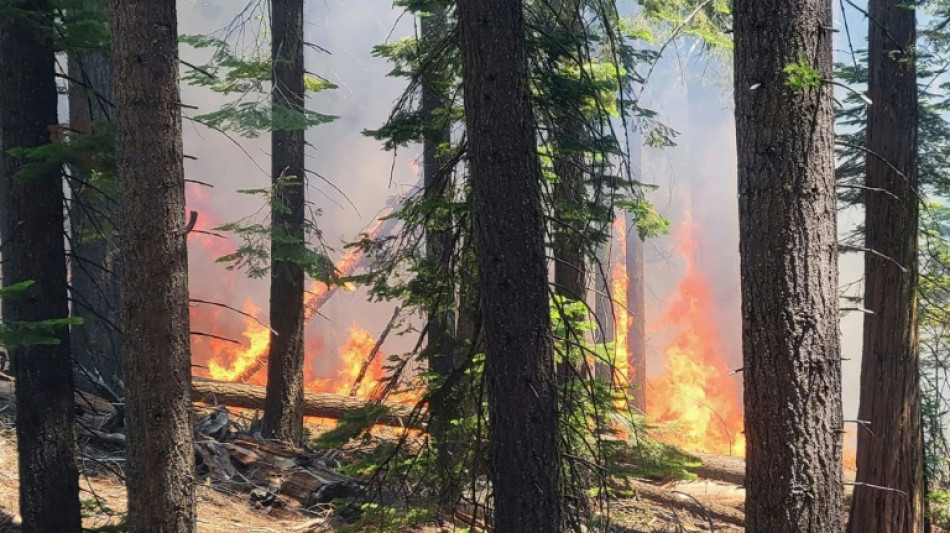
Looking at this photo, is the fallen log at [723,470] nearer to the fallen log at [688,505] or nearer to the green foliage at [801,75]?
the fallen log at [688,505]

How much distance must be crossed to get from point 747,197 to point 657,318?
32.1 m

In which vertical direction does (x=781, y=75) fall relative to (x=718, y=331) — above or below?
above

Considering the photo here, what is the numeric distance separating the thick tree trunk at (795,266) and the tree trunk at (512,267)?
138 cm

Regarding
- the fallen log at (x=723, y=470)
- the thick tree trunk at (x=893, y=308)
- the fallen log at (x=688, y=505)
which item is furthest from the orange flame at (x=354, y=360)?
the thick tree trunk at (x=893, y=308)

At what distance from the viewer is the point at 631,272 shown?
100 ft

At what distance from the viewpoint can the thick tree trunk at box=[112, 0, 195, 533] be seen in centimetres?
538

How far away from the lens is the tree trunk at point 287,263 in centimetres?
1184

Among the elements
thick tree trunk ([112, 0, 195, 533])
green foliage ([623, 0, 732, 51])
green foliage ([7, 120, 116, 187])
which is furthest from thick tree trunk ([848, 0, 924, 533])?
green foliage ([7, 120, 116, 187])

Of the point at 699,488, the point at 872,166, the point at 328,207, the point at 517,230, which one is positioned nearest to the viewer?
the point at 517,230

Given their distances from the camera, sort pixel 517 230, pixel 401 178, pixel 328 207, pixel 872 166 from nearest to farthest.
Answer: pixel 517 230 < pixel 872 166 < pixel 328 207 < pixel 401 178

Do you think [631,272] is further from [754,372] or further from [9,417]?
[754,372]

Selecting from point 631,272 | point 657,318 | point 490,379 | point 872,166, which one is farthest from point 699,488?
point 657,318

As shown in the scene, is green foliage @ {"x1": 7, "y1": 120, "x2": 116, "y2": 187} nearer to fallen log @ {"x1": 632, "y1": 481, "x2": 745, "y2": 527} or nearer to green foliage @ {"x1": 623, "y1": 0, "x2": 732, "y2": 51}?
green foliage @ {"x1": 623, "y1": 0, "x2": 732, "y2": 51}

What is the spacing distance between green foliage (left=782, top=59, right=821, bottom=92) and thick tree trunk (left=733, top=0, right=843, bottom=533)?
0.01m
